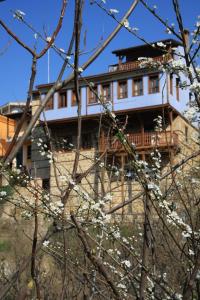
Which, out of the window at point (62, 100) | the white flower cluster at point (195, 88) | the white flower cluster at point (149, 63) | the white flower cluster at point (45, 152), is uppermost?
the window at point (62, 100)

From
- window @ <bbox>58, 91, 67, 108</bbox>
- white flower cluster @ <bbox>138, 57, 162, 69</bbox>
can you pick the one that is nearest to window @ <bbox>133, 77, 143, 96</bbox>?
window @ <bbox>58, 91, 67, 108</bbox>

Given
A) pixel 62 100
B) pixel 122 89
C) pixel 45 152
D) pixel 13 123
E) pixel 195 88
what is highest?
pixel 122 89

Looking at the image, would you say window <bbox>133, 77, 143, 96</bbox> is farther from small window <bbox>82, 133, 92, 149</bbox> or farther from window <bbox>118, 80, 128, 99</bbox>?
small window <bbox>82, 133, 92, 149</bbox>

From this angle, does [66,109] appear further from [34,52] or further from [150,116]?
[34,52]

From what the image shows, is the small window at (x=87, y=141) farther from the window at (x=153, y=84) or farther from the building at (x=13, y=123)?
the window at (x=153, y=84)

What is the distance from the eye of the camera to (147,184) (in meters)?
2.16

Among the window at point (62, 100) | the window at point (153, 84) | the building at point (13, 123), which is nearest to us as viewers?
the building at point (13, 123)

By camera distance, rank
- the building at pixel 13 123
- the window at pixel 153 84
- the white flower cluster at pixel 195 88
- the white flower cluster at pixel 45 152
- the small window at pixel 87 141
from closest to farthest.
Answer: the building at pixel 13 123, the white flower cluster at pixel 195 88, the white flower cluster at pixel 45 152, the window at pixel 153 84, the small window at pixel 87 141

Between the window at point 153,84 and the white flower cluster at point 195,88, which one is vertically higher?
the window at point 153,84

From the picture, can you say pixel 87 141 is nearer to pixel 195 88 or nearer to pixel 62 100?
pixel 62 100

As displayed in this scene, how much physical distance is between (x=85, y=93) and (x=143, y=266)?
80.0ft

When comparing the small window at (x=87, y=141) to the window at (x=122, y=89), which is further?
the small window at (x=87, y=141)

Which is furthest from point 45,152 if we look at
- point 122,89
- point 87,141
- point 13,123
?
point 87,141

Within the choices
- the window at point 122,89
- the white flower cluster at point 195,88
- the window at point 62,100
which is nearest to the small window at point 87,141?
the window at point 62,100
